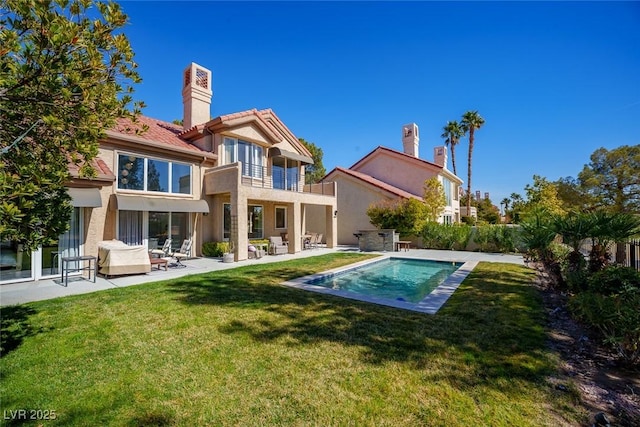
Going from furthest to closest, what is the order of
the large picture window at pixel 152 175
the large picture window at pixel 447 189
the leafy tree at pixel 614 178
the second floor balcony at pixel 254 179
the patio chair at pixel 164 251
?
the leafy tree at pixel 614 178 < the large picture window at pixel 447 189 < the second floor balcony at pixel 254 179 < the patio chair at pixel 164 251 < the large picture window at pixel 152 175

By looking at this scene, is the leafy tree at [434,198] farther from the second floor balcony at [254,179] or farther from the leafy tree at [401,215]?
the second floor balcony at [254,179]

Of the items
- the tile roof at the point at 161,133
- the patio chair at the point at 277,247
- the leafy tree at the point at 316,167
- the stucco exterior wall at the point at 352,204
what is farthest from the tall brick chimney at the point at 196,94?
the leafy tree at the point at 316,167

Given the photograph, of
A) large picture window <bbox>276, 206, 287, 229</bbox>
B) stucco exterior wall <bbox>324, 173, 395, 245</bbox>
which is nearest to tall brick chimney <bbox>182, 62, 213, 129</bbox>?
large picture window <bbox>276, 206, 287, 229</bbox>

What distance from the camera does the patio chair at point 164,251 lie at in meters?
20.0

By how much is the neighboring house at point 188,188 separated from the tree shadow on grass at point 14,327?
5269 mm

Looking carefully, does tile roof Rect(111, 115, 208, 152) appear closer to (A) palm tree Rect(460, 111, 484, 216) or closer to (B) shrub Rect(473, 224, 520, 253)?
(B) shrub Rect(473, 224, 520, 253)

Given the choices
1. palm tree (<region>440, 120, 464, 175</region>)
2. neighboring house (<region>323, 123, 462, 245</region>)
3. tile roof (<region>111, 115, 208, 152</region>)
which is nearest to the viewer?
tile roof (<region>111, 115, 208, 152</region>)

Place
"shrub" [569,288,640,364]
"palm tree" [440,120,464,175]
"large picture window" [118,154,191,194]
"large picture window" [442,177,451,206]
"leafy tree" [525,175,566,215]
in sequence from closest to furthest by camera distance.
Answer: "shrub" [569,288,640,364] < "large picture window" [118,154,191,194] < "leafy tree" [525,175,566,215] < "large picture window" [442,177,451,206] < "palm tree" [440,120,464,175]

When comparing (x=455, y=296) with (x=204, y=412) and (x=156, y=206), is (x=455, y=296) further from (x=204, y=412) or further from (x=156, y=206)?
(x=156, y=206)

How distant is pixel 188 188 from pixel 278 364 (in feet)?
65.6

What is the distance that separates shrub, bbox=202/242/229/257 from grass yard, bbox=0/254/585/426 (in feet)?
39.7

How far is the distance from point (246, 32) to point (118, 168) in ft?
42.9

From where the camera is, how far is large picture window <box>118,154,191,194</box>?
19.5 metres

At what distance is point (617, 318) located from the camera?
284 inches
